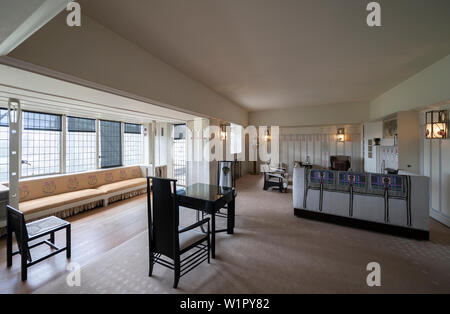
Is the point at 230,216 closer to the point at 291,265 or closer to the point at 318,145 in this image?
the point at 291,265

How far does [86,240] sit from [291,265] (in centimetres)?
306

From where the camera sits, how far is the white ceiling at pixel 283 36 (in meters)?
1.73

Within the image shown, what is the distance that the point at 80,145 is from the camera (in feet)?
14.9

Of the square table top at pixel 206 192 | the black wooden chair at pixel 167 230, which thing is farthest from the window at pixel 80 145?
the black wooden chair at pixel 167 230

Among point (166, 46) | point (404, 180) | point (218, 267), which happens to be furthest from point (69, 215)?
point (404, 180)

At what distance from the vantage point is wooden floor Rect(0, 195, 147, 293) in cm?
186

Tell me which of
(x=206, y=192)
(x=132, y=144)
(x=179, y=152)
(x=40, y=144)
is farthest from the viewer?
(x=132, y=144)

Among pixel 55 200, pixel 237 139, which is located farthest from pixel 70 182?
pixel 237 139

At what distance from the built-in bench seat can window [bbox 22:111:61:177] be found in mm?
527

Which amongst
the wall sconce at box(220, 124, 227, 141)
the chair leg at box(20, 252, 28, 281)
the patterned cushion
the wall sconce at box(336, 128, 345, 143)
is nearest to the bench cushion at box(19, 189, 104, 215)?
the patterned cushion

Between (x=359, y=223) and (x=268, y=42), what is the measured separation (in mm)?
3291

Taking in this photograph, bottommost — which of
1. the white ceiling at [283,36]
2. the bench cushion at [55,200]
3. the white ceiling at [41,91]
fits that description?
the bench cushion at [55,200]

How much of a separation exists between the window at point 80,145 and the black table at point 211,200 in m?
3.73

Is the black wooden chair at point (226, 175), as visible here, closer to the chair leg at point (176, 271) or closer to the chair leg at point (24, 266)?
the chair leg at point (176, 271)
